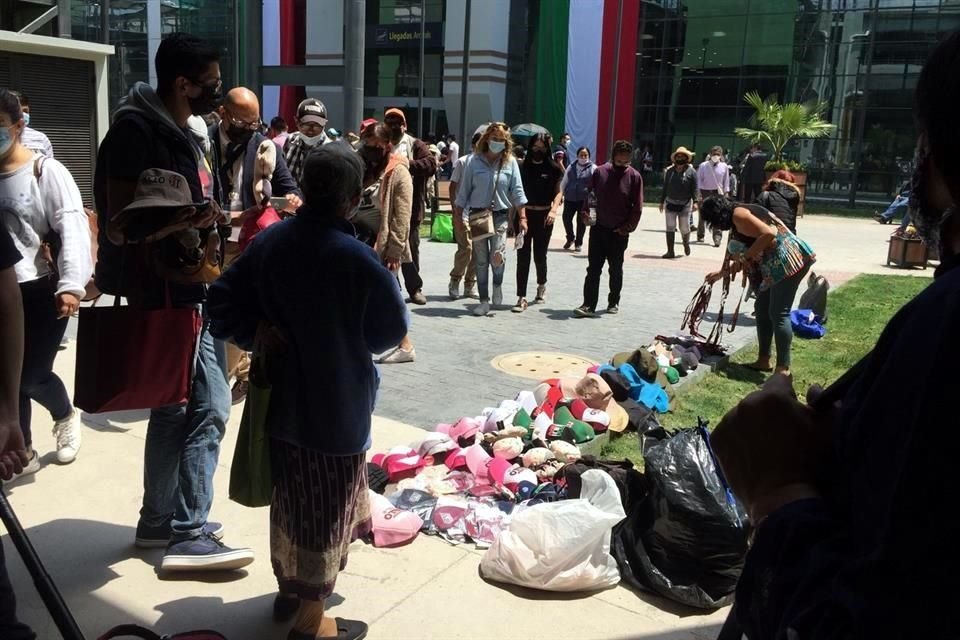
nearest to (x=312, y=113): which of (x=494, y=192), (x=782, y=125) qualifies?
(x=494, y=192)

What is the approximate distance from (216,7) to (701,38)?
24665 mm

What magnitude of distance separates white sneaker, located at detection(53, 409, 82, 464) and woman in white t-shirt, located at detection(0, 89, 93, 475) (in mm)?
413

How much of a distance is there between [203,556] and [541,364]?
4060 mm

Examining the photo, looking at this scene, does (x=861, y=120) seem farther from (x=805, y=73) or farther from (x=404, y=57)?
(x=404, y=57)

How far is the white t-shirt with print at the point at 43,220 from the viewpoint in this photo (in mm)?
3752

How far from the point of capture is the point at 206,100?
324 cm

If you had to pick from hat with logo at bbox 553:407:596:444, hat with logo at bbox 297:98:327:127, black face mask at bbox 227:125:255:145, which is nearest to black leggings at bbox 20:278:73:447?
black face mask at bbox 227:125:255:145

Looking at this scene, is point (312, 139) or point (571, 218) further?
point (571, 218)

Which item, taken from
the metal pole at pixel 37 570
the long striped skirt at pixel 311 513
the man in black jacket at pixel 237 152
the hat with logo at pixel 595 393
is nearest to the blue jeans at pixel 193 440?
the long striped skirt at pixel 311 513

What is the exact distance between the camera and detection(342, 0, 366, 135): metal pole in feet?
28.1

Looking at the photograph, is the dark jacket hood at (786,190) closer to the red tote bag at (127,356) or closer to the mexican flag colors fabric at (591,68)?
the red tote bag at (127,356)

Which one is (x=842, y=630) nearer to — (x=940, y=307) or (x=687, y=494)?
(x=940, y=307)

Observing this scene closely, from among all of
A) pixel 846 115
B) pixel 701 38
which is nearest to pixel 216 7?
pixel 701 38

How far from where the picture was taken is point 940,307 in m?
0.96
